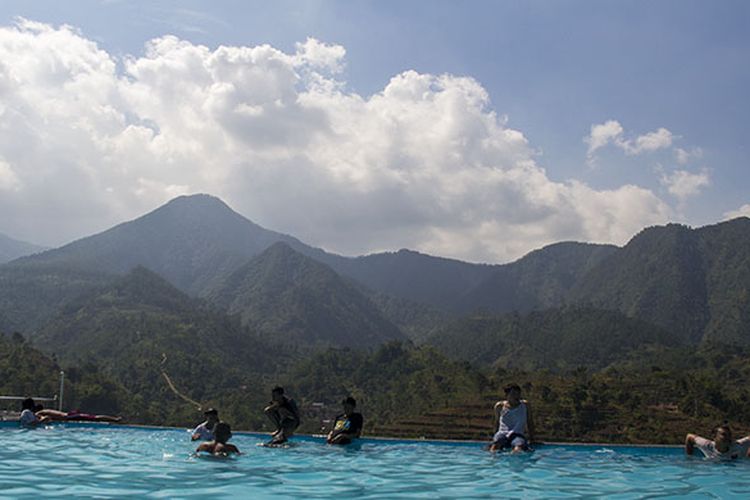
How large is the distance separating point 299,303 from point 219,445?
511 ft

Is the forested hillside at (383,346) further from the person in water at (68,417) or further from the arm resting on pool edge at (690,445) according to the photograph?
the arm resting on pool edge at (690,445)

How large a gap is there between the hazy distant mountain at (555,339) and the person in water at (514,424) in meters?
104

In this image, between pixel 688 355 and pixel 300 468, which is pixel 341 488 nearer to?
pixel 300 468

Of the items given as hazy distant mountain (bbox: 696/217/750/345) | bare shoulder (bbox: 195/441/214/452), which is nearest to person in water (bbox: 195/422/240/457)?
bare shoulder (bbox: 195/441/214/452)

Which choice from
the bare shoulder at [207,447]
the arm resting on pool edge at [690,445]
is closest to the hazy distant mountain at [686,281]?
the arm resting on pool edge at [690,445]

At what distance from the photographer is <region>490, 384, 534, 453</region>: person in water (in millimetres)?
11859

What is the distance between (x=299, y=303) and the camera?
16600 centimetres

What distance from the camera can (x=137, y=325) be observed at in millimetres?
104000

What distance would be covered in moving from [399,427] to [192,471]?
39063 mm

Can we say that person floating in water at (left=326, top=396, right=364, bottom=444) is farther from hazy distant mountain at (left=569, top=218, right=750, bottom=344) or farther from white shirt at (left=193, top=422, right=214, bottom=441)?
hazy distant mountain at (left=569, top=218, right=750, bottom=344)

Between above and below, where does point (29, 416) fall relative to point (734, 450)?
above

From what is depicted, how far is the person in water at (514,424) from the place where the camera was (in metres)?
11.9

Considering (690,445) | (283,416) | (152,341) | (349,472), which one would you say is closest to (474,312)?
(152,341)

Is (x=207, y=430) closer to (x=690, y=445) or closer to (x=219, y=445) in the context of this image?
(x=219, y=445)
